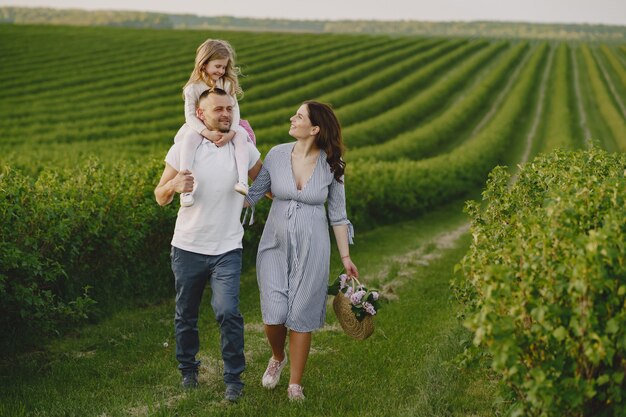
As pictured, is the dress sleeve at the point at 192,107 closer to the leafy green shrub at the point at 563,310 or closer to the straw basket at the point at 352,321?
the straw basket at the point at 352,321

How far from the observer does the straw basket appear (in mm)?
5410

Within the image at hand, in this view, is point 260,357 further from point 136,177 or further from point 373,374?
point 136,177

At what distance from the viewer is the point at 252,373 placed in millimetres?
6051

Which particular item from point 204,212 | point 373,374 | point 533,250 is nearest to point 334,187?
point 204,212

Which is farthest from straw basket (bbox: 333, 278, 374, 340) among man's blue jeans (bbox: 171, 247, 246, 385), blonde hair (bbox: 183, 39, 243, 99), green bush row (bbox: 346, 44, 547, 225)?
green bush row (bbox: 346, 44, 547, 225)

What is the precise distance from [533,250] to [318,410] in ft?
7.37

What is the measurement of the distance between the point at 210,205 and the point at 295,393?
1498mm

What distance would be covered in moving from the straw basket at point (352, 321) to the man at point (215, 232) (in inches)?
30.6

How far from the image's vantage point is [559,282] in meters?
3.40

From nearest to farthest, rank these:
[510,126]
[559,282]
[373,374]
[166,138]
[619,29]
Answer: [559,282] → [373,374] → [166,138] → [510,126] → [619,29]

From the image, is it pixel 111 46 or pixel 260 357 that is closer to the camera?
pixel 260 357

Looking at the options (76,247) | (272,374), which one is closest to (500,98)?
(76,247)

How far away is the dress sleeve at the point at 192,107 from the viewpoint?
524 cm

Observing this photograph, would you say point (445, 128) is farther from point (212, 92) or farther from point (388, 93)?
point (212, 92)
